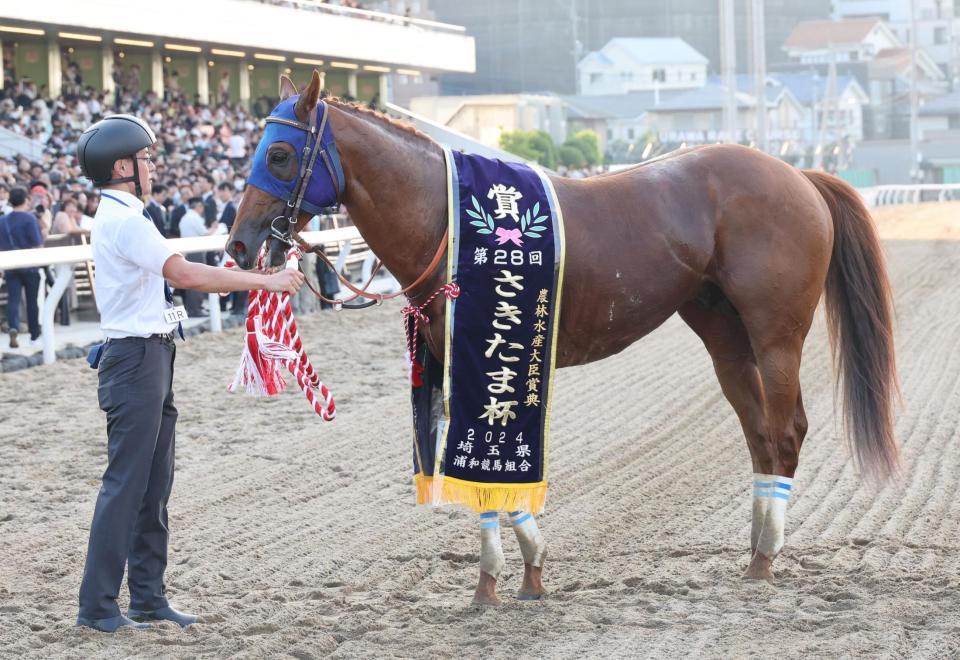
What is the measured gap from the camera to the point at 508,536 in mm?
5227

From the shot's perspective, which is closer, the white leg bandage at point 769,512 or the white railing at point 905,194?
the white leg bandage at point 769,512

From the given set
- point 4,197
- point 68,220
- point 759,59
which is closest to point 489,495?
point 68,220

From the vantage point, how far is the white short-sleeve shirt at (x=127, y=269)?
3840 mm

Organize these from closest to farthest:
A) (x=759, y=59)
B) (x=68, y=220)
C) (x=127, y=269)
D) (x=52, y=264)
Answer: (x=127, y=269)
(x=52, y=264)
(x=68, y=220)
(x=759, y=59)

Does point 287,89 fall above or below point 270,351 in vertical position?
above

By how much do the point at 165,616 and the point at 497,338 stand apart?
1.40m

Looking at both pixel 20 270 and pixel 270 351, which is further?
pixel 20 270

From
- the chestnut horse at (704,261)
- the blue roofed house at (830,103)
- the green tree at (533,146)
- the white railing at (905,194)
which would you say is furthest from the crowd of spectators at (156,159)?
the blue roofed house at (830,103)

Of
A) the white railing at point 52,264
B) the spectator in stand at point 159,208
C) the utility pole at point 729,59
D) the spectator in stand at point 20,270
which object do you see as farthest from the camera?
the utility pole at point 729,59

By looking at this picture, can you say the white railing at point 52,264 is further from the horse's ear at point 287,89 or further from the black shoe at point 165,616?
the black shoe at point 165,616

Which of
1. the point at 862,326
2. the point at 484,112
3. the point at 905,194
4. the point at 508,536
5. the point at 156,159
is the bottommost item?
the point at 508,536

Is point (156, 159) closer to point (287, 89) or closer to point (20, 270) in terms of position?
point (20, 270)

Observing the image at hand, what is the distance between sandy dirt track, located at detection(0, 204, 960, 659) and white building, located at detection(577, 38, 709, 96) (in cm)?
6839

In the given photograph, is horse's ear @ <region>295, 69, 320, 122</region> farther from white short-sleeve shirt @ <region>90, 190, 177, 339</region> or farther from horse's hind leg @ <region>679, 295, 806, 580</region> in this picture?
horse's hind leg @ <region>679, 295, 806, 580</region>
